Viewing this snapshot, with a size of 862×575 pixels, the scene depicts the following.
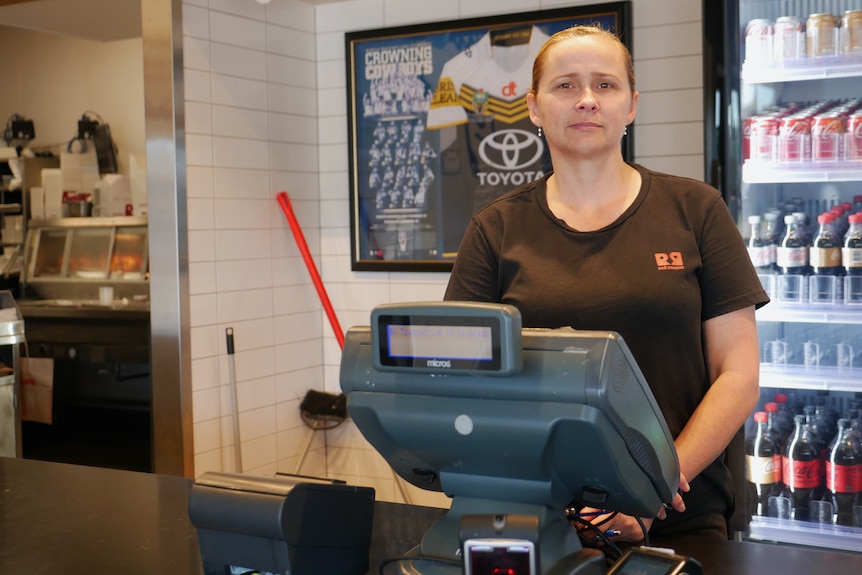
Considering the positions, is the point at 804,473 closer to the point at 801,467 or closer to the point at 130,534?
the point at 801,467

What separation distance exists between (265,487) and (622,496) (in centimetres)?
45

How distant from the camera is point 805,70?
9.99 feet

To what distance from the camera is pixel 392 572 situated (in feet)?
4.61

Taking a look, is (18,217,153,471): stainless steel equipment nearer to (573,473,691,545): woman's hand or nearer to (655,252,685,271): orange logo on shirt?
(655,252,685,271): orange logo on shirt

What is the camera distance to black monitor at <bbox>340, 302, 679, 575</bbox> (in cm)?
105

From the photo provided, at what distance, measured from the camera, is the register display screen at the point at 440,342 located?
3.45 feet

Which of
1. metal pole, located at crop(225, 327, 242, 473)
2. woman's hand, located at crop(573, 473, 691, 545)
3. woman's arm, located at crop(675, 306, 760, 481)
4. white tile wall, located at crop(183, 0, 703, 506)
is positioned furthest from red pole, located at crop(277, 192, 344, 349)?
woman's hand, located at crop(573, 473, 691, 545)

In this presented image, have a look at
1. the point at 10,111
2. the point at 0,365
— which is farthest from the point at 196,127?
the point at 10,111

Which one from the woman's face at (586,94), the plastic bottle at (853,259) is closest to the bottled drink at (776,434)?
the plastic bottle at (853,259)

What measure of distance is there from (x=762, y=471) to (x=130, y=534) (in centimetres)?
230

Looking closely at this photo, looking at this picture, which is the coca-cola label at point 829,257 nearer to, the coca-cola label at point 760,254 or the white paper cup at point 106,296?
the coca-cola label at point 760,254

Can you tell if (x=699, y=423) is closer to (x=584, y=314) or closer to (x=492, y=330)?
(x=584, y=314)

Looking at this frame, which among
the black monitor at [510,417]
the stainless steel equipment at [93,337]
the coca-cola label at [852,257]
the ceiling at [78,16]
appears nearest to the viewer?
the black monitor at [510,417]

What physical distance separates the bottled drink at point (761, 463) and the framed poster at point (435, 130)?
4.99 ft
